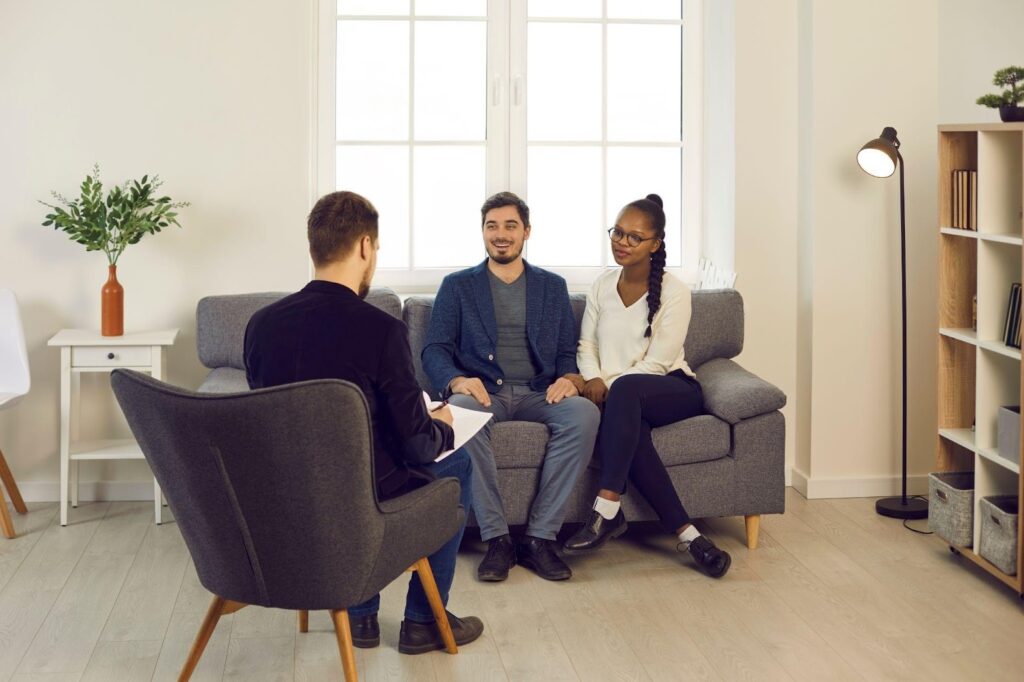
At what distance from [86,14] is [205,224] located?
3.06 feet

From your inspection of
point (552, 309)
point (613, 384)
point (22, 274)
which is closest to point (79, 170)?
point (22, 274)

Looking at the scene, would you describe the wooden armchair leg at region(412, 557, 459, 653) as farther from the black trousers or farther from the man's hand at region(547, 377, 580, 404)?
the man's hand at region(547, 377, 580, 404)

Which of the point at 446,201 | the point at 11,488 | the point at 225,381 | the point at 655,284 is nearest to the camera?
the point at 655,284

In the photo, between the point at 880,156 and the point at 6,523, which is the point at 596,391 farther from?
the point at 6,523

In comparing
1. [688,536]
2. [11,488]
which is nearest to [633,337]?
[688,536]

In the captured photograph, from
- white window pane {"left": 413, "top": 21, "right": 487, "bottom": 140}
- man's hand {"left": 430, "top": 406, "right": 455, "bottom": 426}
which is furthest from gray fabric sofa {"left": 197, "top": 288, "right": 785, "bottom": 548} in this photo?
white window pane {"left": 413, "top": 21, "right": 487, "bottom": 140}

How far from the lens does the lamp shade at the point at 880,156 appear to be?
4520 millimetres

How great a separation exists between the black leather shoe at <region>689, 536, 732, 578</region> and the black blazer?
1.39 meters

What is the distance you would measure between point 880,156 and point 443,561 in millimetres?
2332

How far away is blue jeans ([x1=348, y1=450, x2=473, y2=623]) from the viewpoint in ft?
10.9

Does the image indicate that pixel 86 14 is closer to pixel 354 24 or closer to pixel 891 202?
pixel 354 24

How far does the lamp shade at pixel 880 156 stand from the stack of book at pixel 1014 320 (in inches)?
32.9

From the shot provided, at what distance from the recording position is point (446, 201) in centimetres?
521

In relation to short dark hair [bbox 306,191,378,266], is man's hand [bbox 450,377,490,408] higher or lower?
lower
